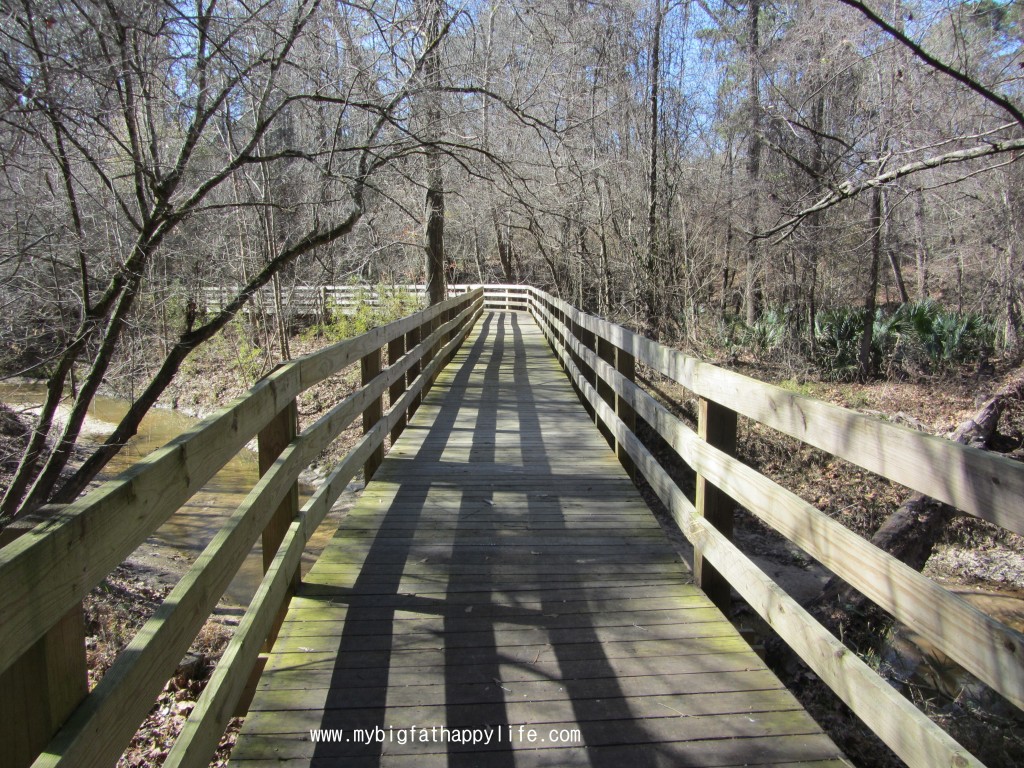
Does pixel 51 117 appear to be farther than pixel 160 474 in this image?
Yes

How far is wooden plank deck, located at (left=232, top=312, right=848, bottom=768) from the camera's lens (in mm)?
2338

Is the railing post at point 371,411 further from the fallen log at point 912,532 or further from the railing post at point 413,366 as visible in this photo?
the fallen log at point 912,532

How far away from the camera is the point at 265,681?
8.83 ft

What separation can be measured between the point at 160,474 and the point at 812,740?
2115mm

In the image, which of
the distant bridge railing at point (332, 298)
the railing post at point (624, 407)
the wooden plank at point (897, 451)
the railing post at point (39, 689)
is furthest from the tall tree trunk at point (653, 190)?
the railing post at point (39, 689)

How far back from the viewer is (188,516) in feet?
39.1

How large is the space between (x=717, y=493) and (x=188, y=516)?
1070cm

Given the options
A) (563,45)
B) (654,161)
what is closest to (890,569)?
(563,45)

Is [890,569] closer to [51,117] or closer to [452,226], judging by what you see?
[51,117]

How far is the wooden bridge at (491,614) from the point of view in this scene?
150cm

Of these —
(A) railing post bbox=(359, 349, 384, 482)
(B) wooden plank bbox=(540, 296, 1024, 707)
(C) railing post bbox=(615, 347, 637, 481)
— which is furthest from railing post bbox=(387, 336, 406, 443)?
(B) wooden plank bbox=(540, 296, 1024, 707)

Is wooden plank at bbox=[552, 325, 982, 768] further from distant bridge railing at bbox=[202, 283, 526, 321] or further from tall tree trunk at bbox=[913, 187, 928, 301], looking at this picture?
tall tree trunk at bbox=[913, 187, 928, 301]

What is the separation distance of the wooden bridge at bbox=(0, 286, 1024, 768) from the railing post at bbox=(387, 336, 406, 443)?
5.69 ft

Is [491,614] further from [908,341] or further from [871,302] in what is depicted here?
[908,341]
